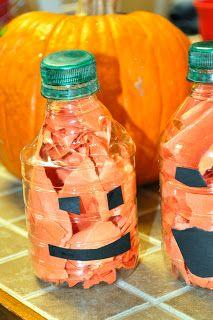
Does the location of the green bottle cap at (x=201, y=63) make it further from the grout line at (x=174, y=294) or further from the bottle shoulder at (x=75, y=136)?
the grout line at (x=174, y=294)

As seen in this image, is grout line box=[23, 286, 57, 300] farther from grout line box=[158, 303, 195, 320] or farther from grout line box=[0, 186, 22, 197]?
grout line box=[0, 186, 22, 197]

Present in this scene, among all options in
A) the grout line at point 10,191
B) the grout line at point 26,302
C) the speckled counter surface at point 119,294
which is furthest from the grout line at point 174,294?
the grout line at point 10,191

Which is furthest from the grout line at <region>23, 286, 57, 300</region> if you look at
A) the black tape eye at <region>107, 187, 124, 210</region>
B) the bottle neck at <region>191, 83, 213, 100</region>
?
the bottle neck at <region>191, 83, 213, 100</region>

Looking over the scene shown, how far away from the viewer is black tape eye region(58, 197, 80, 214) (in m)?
0.60

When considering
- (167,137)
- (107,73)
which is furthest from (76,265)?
(107,73)

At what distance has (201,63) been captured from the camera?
1.86 feet

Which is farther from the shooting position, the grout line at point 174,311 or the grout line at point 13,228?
the grout line at point 13,228

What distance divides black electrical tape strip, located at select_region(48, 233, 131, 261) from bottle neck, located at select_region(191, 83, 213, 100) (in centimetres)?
16

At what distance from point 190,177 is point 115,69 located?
27 centimetres

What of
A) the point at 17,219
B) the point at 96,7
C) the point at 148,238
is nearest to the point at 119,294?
the point at 148,238

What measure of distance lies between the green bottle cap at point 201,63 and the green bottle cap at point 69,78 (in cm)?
9

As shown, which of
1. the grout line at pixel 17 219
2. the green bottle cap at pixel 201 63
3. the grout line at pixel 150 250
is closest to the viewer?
the green bottle cap at pixel 201 63

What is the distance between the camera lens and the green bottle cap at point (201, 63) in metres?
0.56

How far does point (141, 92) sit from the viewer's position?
0.83 meters
